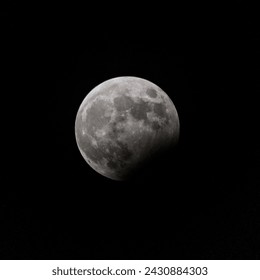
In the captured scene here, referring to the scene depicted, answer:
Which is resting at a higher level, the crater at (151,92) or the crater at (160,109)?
the crater at (151,92)

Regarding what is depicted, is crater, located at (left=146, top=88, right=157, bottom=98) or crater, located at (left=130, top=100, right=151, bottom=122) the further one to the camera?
crater, located at (left=146, top=88, right=157, bottom=98)

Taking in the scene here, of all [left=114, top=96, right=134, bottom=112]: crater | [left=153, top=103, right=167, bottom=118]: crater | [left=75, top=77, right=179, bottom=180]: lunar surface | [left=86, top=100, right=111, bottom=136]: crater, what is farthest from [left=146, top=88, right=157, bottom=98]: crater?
[left=86, top=100, right=111, bottom=136]: crater

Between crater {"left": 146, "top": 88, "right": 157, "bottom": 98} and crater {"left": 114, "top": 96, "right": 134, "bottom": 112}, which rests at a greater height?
crater {"left": 146, "top": 88, "right": 157, "bottom": 98}

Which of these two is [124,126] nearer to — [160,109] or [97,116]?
[97,116]

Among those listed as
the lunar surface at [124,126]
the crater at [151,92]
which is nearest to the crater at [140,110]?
the lunar surface at [124,126]

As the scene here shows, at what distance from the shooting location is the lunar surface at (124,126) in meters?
3.54

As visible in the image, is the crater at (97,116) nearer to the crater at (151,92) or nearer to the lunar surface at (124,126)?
the lunar surface at (124,126)

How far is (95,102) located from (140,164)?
0.84m

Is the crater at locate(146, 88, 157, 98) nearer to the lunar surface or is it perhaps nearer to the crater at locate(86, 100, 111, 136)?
the lunar surface

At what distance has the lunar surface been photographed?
3539 millimetres

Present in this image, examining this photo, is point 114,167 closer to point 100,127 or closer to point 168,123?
point 100,127

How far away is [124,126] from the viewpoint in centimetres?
352

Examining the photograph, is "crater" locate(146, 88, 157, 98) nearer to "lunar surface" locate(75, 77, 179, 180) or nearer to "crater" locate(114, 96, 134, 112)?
"lunar surface" locate(75, 77, 179, 180)

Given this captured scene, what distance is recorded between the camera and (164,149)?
12.4 feet
